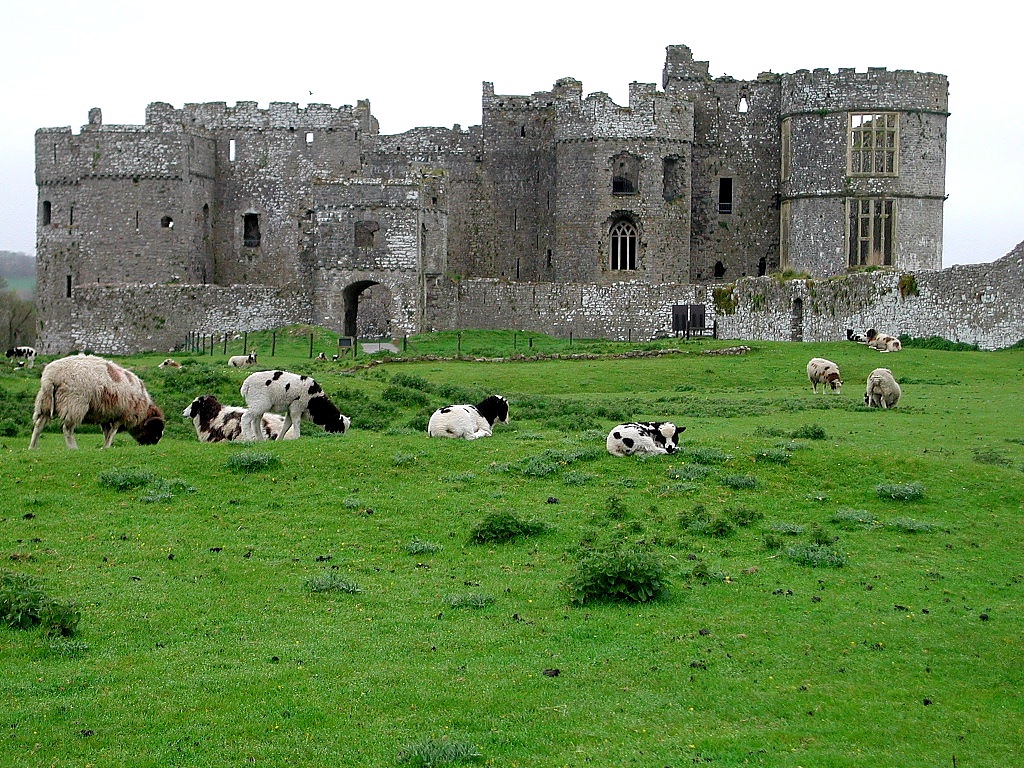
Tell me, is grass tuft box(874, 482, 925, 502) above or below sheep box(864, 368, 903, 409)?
below

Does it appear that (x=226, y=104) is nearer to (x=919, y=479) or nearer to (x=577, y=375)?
(x=577, y=375)

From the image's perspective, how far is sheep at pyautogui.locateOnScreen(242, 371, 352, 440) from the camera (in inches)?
903

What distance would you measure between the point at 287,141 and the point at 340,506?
184ft

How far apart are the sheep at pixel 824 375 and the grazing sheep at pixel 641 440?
46.7 feet

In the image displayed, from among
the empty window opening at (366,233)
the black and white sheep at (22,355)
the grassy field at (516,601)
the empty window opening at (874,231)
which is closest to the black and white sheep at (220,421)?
the grassy field at (516,601)

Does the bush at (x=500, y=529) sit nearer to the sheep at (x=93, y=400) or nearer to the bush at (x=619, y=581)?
the bush at (x=619, y=581)

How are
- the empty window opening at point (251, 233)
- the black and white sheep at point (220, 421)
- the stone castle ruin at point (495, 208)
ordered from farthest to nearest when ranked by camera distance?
the empty window opening at point (251, 233) < the stone castle ruin at point (495, 208) < the black and white sheep at point (220, 421)

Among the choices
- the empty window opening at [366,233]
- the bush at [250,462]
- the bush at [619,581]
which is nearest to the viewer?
the bush at [619,581]

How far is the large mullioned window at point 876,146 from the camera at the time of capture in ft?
220

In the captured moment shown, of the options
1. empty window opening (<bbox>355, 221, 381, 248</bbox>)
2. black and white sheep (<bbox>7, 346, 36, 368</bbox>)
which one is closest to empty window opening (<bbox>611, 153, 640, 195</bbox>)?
empty window opening (<bbox>355, 221, 381, 248</bbox>)

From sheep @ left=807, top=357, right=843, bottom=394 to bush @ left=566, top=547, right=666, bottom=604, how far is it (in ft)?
69.5

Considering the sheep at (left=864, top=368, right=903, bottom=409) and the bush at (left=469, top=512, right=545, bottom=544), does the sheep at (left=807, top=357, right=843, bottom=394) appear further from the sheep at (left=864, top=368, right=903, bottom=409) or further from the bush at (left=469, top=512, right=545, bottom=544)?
the bush at (left=469, top=512, right=545, bottom=544)

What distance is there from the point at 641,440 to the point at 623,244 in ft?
166

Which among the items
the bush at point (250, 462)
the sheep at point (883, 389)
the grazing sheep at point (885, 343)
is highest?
the grazing sheep at point (885, 343)
